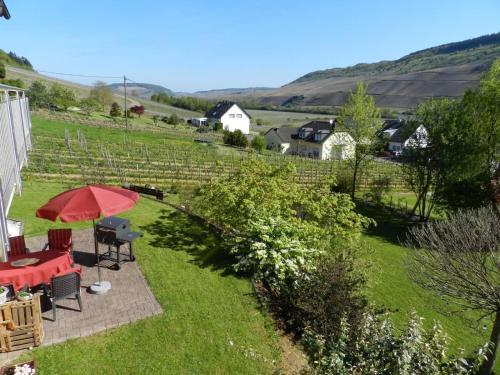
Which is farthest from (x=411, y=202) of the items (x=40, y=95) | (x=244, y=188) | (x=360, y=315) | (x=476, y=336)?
(x=40, y=95)

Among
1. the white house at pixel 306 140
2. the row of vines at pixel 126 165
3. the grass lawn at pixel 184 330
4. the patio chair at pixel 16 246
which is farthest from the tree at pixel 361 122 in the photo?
the white house at pixel 306 140

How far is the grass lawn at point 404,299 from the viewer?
11914mm

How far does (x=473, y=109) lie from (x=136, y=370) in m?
25.2

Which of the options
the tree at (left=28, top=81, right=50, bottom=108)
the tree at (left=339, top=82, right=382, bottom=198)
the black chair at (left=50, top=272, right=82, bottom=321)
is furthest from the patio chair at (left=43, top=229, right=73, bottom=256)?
the tree at (left=28, top=81, right=50, bottom=108)

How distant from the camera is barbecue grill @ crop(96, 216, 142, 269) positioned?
9.48 metres

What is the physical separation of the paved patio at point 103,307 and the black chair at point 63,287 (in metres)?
0.42

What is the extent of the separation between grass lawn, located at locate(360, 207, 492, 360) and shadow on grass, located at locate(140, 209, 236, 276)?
4732 mm

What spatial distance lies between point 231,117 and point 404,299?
75749mm

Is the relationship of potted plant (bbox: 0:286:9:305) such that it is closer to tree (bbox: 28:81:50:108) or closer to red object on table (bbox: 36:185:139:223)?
red object on table (bbox: 36:185:139:223)

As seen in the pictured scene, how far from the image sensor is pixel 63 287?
712 centimetres

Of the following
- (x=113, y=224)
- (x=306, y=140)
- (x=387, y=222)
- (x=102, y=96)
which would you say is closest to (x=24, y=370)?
(x=113, y=224)

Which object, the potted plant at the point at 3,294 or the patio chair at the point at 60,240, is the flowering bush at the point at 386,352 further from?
the patio chair at the point at 60,240

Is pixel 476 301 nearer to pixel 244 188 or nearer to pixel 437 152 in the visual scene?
pixel 244 188

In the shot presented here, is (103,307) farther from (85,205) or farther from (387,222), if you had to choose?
(387,222)
